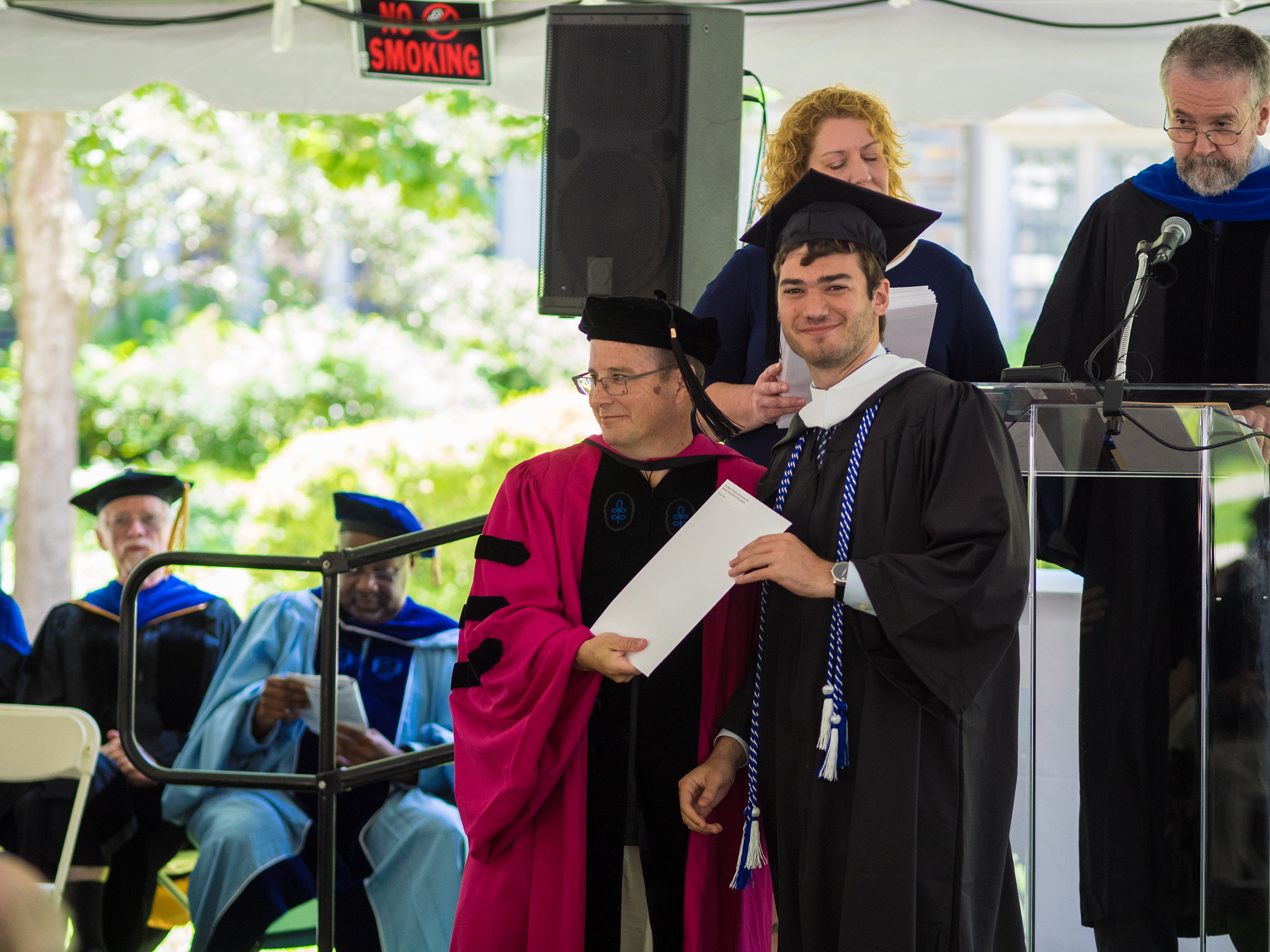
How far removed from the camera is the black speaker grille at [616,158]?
340 centimetres

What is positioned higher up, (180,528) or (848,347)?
(848,347)

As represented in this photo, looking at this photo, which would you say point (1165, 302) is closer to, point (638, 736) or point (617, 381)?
point (617, 381)

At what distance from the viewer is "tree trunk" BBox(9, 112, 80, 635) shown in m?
7.39

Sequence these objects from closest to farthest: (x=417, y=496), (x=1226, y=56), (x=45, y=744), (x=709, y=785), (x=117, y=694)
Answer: (x=709, y=785) < (x=1226, y=56) < (x=45, y=744) < (x=117, y=694) < (x=417, y=496)

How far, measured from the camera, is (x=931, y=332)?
2.82m

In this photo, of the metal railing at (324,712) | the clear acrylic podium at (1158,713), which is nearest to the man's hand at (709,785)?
the clear acrylic podium at (1158,713)

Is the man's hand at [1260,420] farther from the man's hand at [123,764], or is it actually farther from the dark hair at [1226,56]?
the man's hand at [123,764]

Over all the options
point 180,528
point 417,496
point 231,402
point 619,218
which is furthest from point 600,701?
point 231,402

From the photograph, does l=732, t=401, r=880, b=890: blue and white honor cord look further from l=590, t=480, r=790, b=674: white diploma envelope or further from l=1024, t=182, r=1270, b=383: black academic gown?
l=1024, t=182, r=1270, b=383: black academic gown

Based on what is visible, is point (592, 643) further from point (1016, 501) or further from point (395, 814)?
point (395, 814)

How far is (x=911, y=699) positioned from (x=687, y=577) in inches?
17.5

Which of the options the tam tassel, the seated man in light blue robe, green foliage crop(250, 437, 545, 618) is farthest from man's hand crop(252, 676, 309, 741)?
green foliage crop(250, 437, 545, 618)

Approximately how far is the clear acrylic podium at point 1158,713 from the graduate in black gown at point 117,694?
9.17 ft

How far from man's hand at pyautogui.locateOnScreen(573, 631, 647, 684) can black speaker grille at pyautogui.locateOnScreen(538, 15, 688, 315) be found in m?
1.40
